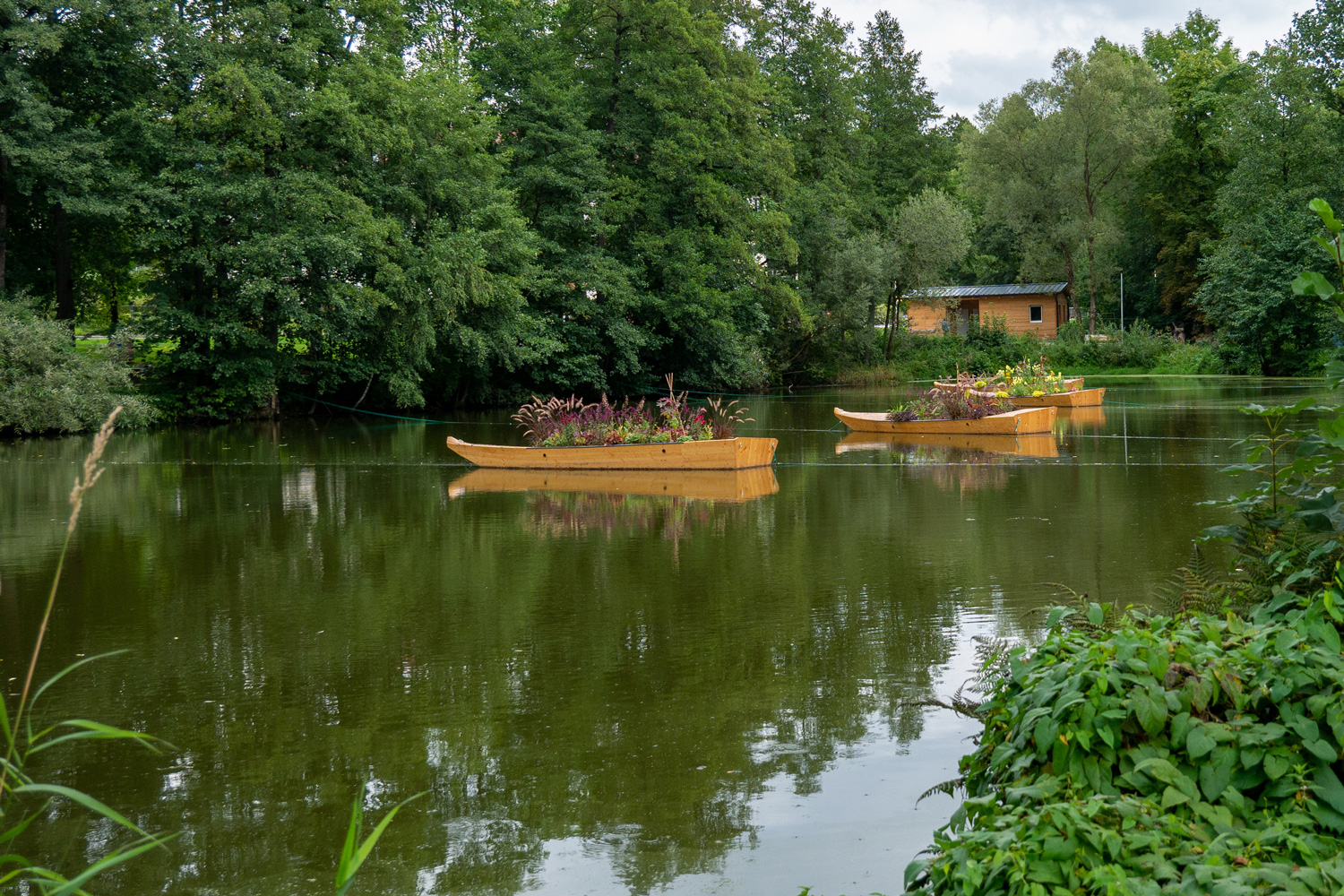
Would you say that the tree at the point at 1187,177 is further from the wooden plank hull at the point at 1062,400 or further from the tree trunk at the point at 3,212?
the tree trunk at the point at 3,212

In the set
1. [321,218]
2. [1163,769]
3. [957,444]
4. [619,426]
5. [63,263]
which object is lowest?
[957,444]

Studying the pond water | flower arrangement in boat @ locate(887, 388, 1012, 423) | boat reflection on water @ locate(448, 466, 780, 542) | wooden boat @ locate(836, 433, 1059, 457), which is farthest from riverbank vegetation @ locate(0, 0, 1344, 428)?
the pond water

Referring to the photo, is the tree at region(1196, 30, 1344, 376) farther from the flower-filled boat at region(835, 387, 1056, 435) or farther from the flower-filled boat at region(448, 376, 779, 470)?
the flower-filled boat at region(448, 376, 779, 470)

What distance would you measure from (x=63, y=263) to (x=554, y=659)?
1113 inches

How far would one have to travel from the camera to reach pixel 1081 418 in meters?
24.8

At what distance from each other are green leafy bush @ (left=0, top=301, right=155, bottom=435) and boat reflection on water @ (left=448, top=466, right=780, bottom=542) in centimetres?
1201

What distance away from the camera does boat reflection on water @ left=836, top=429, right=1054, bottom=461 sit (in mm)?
18109

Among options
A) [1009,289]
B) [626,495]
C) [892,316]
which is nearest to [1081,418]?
[626,495]

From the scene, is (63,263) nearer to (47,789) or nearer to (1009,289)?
(47,789)

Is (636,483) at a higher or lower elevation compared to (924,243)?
lower

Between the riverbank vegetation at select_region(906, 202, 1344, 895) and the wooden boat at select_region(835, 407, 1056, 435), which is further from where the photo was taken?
the wooden boat at select_region(835, 407, 1056, 435)

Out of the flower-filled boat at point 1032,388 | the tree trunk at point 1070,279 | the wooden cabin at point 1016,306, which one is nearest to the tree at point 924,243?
the tree trunk at point 1070,279

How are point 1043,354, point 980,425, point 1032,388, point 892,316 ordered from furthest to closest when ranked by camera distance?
point 892,316 → point 1043,354 → point 1032,388 → point 980,425

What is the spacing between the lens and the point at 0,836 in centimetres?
222
